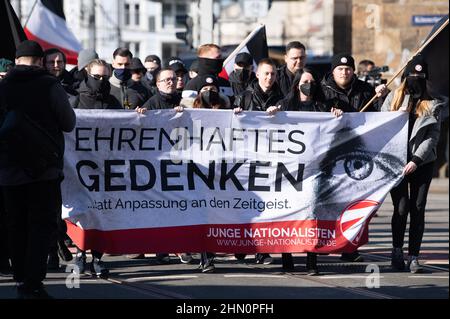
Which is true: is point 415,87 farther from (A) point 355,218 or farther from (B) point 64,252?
(B) point 64,252

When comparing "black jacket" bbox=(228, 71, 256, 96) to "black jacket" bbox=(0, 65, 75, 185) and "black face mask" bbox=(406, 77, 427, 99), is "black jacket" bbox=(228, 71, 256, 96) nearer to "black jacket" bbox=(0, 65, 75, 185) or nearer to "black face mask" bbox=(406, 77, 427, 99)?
"black face mask" bbox=(406, 77, 427, 99)

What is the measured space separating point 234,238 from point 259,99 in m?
1.48

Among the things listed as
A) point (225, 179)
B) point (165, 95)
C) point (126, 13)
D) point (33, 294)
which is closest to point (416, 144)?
point (225, 179)

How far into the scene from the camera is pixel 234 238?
1152 cm

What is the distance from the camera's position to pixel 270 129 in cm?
1169

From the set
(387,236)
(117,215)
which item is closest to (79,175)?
(117,215)

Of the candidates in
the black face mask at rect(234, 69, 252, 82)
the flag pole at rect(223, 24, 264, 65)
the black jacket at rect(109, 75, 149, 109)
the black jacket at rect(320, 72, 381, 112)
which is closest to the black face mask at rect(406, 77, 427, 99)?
the black jacket at rect(320, 72, 381, 112)

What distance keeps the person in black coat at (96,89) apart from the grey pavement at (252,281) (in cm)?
152

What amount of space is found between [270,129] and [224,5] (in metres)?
74.0

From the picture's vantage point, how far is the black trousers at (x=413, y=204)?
11.9 meters

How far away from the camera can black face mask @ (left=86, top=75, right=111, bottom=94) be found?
11.8m
